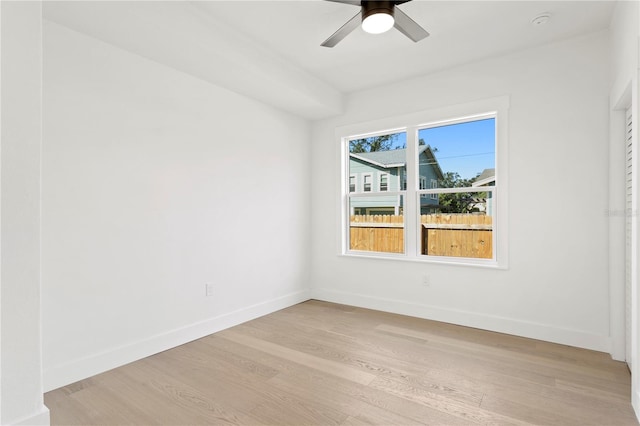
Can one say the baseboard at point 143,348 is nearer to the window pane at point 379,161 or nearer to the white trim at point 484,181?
the window pane at point 379,161

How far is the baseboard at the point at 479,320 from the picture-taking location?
2896 mm

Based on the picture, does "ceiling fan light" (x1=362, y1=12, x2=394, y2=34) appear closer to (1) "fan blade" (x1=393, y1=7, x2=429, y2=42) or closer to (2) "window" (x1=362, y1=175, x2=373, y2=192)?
(1) "fan blade" (x1=393, y1=7, x2=429, y2=42)

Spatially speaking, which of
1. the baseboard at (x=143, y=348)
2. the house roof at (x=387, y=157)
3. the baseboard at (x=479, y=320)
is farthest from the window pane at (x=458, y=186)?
the baseboard at (x=143, y=348)

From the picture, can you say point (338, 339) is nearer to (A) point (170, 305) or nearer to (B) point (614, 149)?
(A) point (170, 305)

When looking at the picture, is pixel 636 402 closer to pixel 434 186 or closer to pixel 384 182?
pixel 434 186

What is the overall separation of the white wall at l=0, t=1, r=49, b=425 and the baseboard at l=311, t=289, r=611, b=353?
3.10 m

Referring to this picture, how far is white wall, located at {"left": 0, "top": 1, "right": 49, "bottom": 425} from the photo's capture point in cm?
164

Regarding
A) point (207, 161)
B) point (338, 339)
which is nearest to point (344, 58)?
point (207, 161)

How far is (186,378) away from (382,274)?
2.39m

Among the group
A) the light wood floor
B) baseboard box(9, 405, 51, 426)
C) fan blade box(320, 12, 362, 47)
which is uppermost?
fan blade box(320, 12, 362, 47)

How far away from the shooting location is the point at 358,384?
2.29m

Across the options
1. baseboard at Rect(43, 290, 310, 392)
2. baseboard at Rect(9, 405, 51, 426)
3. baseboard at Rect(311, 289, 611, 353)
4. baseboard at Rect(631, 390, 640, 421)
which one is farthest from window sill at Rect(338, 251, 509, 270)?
baseboard at Rect(9, 405, 51, 426)

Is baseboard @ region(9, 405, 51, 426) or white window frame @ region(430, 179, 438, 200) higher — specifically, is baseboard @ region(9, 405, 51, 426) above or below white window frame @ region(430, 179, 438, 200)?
below

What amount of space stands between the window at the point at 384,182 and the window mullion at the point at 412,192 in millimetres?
307
